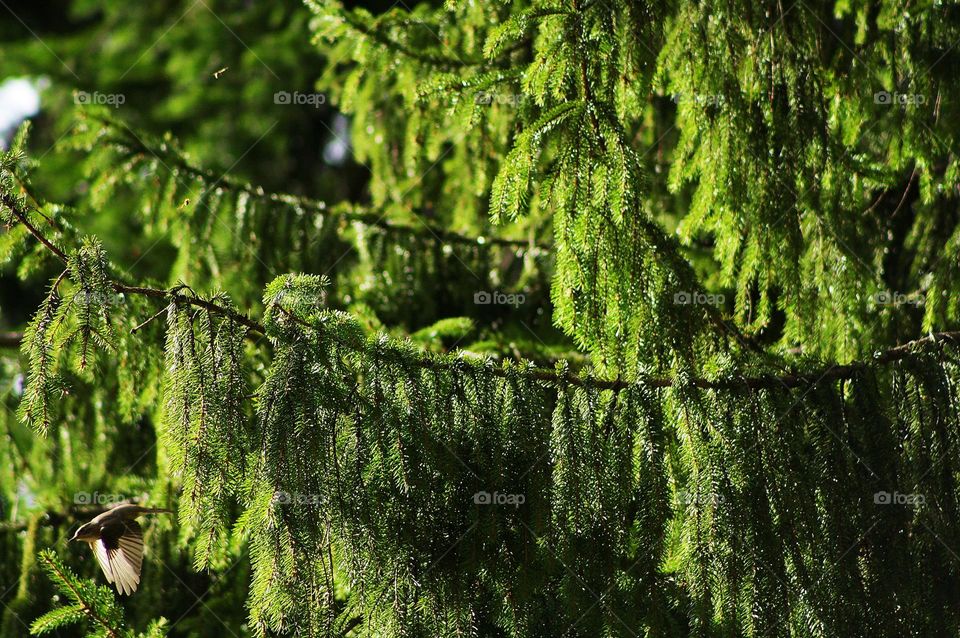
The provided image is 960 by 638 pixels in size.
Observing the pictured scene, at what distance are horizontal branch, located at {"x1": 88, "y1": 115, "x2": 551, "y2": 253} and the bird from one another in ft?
5.21

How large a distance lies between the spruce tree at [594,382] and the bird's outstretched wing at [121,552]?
0.05m

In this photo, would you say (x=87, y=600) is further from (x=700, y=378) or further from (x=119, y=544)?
(x=700, y=378)

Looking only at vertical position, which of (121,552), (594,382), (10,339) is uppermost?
(10,339)

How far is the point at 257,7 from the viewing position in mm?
6746

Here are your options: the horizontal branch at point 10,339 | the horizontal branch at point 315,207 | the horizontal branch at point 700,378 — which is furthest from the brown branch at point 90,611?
the horizontal branch at point 315,207

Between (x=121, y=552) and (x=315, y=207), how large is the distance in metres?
1.73

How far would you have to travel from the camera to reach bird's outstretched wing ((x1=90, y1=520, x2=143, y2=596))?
195 centimetres

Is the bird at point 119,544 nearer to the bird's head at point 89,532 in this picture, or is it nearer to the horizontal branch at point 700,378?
the bird's head at point 89,532

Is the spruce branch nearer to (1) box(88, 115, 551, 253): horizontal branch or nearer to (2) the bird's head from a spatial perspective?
(2) the bird's head

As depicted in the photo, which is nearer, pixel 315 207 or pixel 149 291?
pixel 149 291

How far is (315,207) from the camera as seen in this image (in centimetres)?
342

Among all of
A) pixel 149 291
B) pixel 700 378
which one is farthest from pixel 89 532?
pixel 700 378

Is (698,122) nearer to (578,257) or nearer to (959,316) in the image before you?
(578,257)

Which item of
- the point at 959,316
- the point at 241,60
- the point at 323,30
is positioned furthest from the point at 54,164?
the point at 959,316
